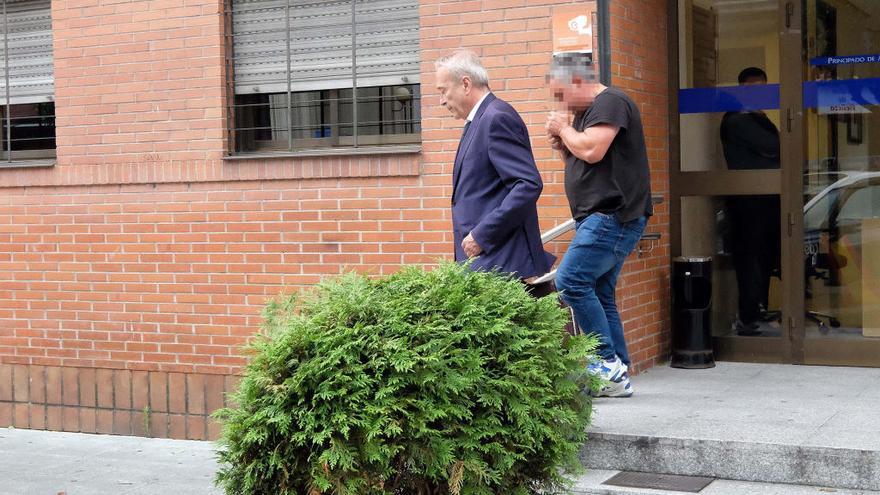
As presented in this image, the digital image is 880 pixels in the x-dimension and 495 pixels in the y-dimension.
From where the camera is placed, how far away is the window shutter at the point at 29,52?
892 cm

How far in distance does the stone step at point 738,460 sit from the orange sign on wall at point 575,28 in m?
2.32

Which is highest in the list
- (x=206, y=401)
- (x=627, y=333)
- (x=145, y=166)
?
(x=145, y=166)

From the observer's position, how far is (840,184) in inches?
303

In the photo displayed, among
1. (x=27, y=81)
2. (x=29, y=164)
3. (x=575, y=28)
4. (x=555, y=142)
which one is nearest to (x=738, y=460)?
(x=555, y=142)

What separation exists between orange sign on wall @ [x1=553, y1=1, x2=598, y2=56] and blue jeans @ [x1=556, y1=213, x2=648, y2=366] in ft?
3.92

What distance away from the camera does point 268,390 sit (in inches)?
164

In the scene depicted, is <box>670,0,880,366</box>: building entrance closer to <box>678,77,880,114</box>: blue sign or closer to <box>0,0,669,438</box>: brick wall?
<box>678,77,880,114</box>: blue sign

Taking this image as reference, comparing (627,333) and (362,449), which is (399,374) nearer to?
(362,449)

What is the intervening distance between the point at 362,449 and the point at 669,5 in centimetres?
483

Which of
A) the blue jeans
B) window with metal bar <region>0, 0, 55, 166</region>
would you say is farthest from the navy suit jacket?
window with metal bar <region>0, 0, 55, 166</region>

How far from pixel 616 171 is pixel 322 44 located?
8.65 feet

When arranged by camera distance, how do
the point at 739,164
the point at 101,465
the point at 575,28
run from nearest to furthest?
the point at 575,28, the point at 101,465, the point at 739,164

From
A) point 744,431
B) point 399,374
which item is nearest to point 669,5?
point 744,431

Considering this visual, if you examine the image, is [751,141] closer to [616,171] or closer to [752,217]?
[752,217]
